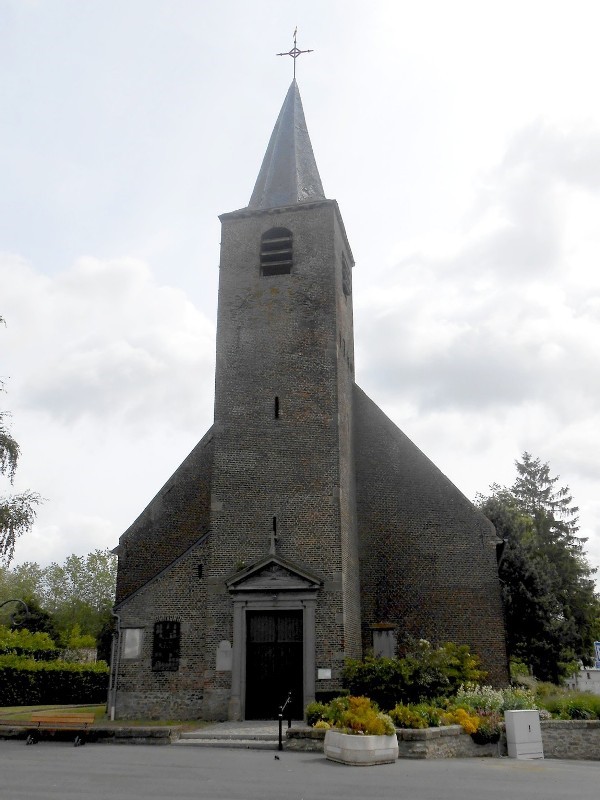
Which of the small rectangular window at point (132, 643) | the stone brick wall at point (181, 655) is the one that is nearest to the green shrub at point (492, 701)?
the stone brick wall at point (181, 655)

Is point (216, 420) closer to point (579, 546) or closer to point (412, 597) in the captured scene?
point (412, 597)

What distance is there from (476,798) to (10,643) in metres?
26.6

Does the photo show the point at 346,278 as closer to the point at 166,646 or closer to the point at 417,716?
the point at 166,646

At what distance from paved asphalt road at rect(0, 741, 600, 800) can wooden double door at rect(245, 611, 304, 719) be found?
3.98 metres

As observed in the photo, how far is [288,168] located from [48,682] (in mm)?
20190

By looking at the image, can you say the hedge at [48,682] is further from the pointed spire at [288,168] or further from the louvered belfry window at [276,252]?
the pointed spire at [288,168]

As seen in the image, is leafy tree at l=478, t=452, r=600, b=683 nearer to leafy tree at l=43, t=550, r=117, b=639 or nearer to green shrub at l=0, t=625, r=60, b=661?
green shrub at l=0, t=625, r=60, b=661

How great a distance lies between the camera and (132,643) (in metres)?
17.5

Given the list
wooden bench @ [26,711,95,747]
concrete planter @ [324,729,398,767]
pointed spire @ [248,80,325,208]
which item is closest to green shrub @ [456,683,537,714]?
concrete planter @ [324,729,398,767]

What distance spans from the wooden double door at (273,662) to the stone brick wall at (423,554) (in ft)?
10.2

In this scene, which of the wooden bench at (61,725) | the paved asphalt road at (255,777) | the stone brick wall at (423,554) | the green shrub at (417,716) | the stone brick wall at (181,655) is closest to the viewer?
the paved asphalt road at (255,777)

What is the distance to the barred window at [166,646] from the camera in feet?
56.9

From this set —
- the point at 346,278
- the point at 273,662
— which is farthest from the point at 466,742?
the point at 346,278

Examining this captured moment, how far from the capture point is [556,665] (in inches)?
1098
